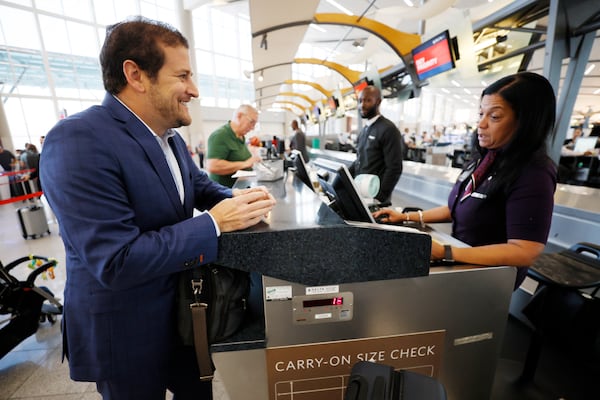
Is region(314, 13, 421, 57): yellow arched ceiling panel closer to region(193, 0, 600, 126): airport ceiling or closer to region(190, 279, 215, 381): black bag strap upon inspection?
region(193, 0, 600, 126): airport ceiling

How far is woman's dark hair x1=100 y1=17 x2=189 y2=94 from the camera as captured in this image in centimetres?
78

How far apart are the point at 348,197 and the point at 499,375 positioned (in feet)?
6.17

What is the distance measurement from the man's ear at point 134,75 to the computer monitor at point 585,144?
32.9 feet

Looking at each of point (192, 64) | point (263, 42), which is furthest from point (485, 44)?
point (192, 64)

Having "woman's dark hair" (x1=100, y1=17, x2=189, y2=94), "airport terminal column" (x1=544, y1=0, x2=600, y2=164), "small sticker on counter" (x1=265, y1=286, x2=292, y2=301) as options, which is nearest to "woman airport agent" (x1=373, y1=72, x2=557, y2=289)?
"small sticker on counter" (x1=265, y1=286, x2=292, y2=301)

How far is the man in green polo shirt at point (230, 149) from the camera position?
262 cm

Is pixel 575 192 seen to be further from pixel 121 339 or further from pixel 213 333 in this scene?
pixel 121 339

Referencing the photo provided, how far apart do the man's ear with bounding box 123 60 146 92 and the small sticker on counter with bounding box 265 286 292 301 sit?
2.41ft

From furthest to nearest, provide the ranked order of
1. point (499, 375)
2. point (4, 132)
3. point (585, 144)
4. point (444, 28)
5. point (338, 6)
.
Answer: point (338, 6)
point (4, 132)
point (585, 144)
point (444, 28)
point (499, 375)

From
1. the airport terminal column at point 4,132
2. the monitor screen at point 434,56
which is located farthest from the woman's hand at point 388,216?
the airport terminal column at point 4,132

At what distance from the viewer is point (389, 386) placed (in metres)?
0.79

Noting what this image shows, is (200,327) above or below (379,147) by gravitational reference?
below

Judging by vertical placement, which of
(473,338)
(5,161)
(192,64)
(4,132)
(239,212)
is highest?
(192,64)

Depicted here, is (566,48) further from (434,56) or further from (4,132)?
(4,132)
